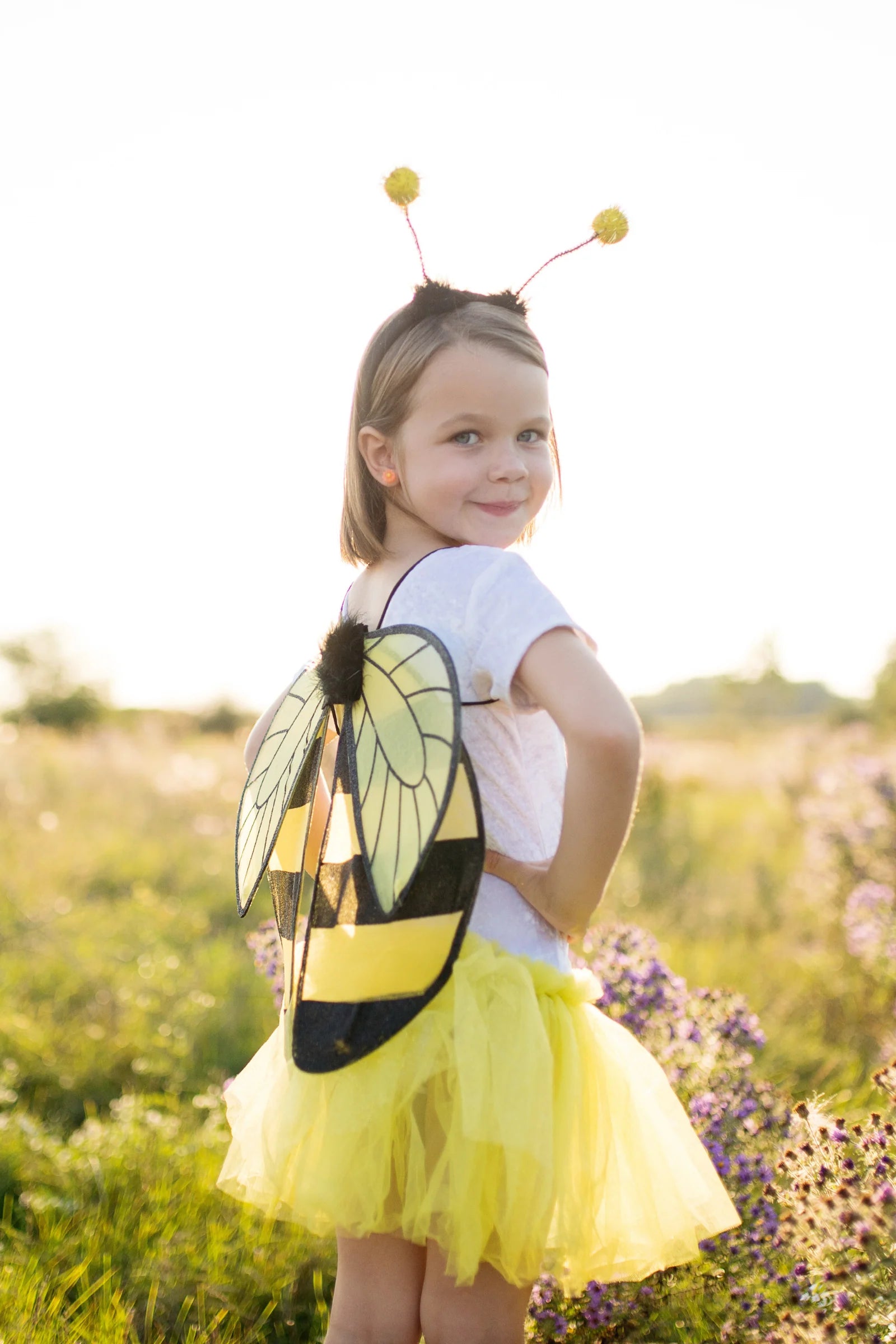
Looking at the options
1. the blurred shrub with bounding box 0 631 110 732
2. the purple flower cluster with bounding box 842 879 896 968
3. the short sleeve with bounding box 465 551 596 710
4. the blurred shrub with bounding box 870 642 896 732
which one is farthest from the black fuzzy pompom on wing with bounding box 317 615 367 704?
the blurred shrub with bounding box 0 631 110 732

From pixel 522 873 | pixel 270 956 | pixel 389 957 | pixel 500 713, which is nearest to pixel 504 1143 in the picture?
pixel 389 957

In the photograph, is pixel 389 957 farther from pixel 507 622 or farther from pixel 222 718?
pixel 222 718

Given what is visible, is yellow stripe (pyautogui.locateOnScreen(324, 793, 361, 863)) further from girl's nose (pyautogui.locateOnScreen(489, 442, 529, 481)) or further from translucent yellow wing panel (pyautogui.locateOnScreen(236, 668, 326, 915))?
girl's nose (pyautogui.locateOnScreen(489, 442, 529, 481))

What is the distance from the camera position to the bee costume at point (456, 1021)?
1.47 meters

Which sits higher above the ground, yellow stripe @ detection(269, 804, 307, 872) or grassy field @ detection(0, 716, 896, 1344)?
yellow stripe @ detection(269, 804, 307, 872)

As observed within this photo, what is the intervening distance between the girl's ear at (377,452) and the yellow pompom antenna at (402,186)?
1.42 ft

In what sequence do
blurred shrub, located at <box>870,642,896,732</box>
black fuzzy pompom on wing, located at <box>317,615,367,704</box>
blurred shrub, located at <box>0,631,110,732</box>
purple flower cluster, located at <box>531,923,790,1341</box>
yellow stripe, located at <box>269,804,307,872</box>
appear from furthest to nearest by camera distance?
blurred shrub, located at <box>0,631,110,732</box>
blurred shrub, located at <box>870,642,896,732</box>
purple flower cluster, located at <box>531,923,790,1341</box>
yellow stripe, located at <box>269,804,307,872</box>
black fuzzy pompom on wing, located at <box>317,615,367,704</box>

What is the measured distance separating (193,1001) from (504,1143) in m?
2.82

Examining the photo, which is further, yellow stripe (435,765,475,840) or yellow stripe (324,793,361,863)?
yellow stripe (324,793,361,863)

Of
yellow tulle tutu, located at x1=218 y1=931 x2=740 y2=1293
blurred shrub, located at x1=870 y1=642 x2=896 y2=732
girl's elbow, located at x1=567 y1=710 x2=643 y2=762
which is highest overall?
girl's elbow, located at x1=567 y1=710 x2=643 y2=762

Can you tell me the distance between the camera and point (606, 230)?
1965 mm

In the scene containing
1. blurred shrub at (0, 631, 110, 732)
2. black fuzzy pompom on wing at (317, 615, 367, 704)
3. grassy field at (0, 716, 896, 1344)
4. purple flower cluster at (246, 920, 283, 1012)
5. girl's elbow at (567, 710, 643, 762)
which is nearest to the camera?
girl's elbow at (567, 710, 643, 762)

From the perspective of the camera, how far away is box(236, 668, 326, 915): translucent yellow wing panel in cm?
182

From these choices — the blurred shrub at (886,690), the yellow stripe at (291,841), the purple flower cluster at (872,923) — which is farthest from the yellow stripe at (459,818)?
the blurred shrub at (886,690)
